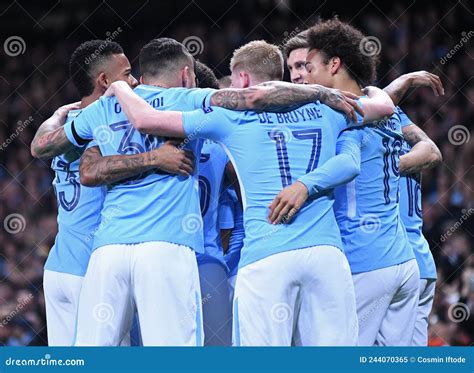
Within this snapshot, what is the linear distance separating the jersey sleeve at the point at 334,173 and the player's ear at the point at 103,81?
1895 mm

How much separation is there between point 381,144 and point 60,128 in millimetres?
2047

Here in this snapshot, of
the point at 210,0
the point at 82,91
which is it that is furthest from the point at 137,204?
the point at 210,0

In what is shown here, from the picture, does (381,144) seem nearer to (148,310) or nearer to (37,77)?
(148,310)

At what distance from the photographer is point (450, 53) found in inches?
452

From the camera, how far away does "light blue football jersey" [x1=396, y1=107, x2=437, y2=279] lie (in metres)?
6.54
